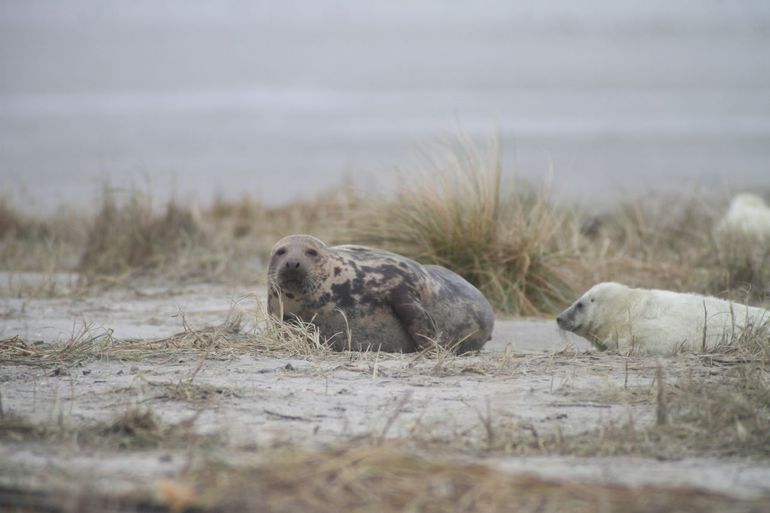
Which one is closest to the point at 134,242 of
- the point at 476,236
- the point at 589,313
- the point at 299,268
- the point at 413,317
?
the point at 476,236

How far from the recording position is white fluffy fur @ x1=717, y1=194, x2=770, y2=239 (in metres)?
8.98

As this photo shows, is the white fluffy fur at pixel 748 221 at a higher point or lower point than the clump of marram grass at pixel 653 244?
higher

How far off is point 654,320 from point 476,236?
2017 millimetres

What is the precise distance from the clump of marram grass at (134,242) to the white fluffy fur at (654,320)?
415 centimetres

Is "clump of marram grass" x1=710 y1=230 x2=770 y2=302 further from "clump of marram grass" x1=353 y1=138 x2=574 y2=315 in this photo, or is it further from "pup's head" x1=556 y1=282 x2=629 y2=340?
"pup's head" x1=556 y1=282 x2=629 y2=340

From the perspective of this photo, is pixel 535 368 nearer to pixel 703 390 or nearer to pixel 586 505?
pixel 703 390

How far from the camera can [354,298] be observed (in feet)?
19.1

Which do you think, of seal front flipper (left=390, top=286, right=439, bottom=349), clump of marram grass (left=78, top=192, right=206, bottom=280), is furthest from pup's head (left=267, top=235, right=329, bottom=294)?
clump of marram grass (left=78, top=192, right=206, bottom=280)

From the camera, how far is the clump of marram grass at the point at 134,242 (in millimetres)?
9281

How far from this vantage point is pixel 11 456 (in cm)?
340

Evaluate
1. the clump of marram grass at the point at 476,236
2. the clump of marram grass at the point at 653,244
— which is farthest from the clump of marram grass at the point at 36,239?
the clump of marram grass at the point at 653,244

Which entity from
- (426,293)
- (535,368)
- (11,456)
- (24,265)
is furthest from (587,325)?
(24,265)

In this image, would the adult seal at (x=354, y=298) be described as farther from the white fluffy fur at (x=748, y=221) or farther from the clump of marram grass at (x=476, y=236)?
the white fluffy fur at (x=748, y=221)

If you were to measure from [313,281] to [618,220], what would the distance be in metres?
5.26
